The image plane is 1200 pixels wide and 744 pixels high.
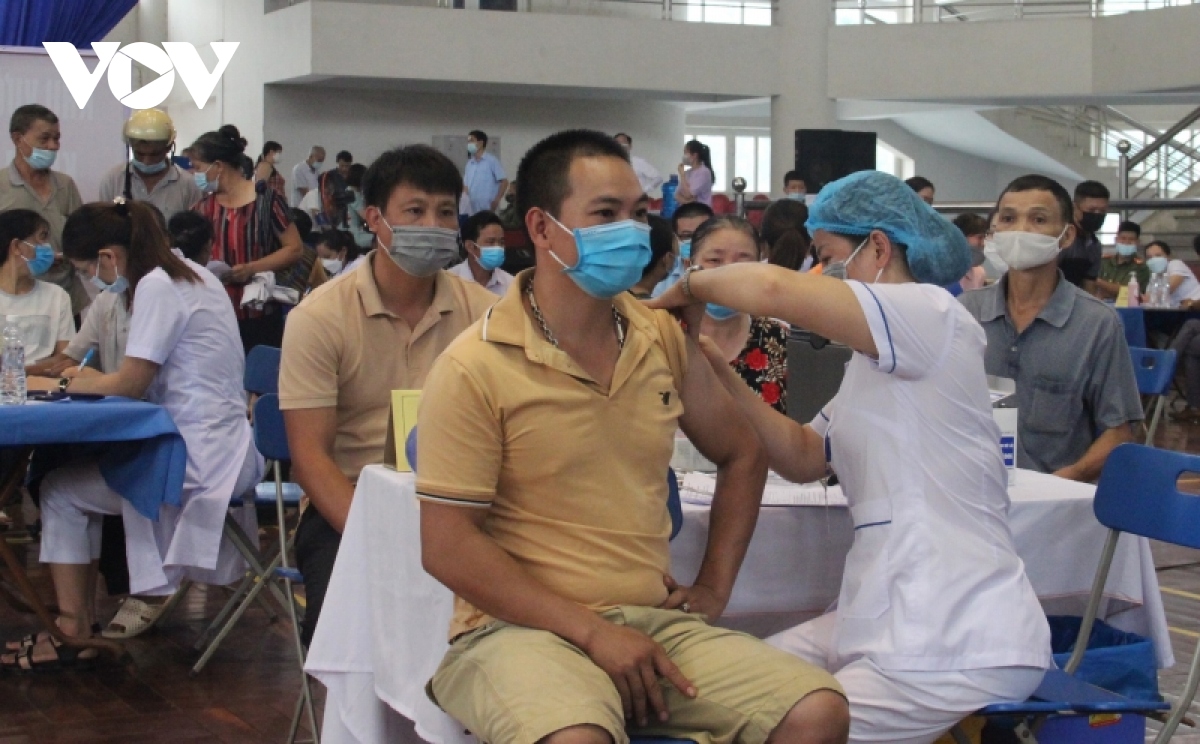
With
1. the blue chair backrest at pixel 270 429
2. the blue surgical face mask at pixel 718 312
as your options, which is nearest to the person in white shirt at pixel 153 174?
the blue chair backrest at pixel 270 429

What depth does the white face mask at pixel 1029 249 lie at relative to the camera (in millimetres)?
3658

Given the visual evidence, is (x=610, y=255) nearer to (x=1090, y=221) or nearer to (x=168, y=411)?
(x=168, y=411)

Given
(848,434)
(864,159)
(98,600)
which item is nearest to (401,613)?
(848,434)

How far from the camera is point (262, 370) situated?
15.5 feet

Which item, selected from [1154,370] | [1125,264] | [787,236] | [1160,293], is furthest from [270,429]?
[1125,264]

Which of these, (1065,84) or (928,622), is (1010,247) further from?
(1065,84)

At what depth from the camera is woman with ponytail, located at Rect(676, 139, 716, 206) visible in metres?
13.5

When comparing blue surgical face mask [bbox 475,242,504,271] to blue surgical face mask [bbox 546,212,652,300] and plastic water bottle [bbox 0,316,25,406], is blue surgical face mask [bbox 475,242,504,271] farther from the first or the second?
blue surgical face mask [bbox 546,212,652,300]

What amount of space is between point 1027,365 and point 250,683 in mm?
2264

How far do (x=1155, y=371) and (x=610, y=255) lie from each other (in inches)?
132

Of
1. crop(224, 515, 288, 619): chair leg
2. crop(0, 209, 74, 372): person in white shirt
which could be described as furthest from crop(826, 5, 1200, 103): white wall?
crop(224, 515, 288, 619): chair leg

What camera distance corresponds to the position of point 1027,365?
3.70 metres

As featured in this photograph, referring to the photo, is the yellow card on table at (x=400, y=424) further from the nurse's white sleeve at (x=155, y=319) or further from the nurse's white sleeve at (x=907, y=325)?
the nurse's white sleeve at (x=155, y=319)

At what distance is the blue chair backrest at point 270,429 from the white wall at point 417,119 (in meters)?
11.8
